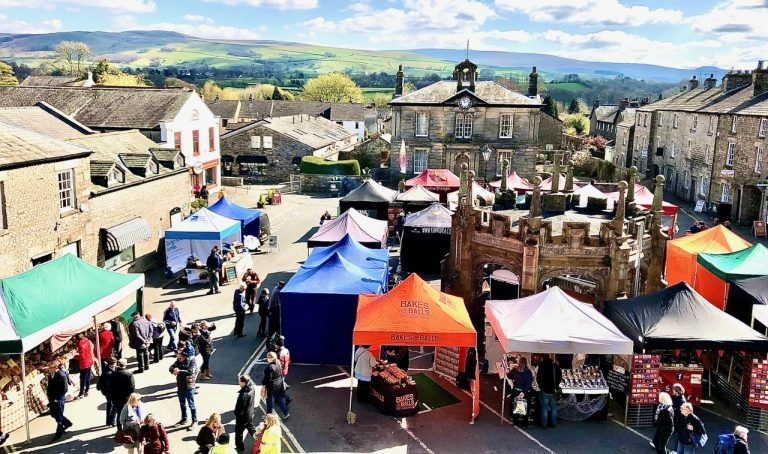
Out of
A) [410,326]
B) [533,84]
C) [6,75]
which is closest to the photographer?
[410,326]

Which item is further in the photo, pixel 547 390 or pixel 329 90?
pixel 329 90

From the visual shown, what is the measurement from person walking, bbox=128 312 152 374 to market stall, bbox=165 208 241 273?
26.3ft

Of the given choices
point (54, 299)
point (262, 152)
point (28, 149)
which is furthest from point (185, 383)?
point (262, 152)

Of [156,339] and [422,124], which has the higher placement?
[422,124]

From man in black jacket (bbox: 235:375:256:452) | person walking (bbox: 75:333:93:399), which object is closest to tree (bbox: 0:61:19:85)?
person walking (bbox: 75:333:93:399)

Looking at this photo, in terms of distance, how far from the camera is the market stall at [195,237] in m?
22.6

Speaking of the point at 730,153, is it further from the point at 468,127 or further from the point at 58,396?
the point at 58,396

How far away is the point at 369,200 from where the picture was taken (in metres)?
28.9

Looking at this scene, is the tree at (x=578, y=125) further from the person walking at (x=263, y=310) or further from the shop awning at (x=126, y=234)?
the person walking at (x=263, y=310)

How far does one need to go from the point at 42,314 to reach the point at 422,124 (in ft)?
112

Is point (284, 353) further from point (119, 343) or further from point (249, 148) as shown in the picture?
point (249, 148)

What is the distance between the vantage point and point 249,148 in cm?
5209

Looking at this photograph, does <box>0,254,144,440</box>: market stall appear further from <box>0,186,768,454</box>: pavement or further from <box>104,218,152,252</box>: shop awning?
<box>104,218,152,252</box>: shop awning

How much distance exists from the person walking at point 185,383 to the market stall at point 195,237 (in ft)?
35.9
